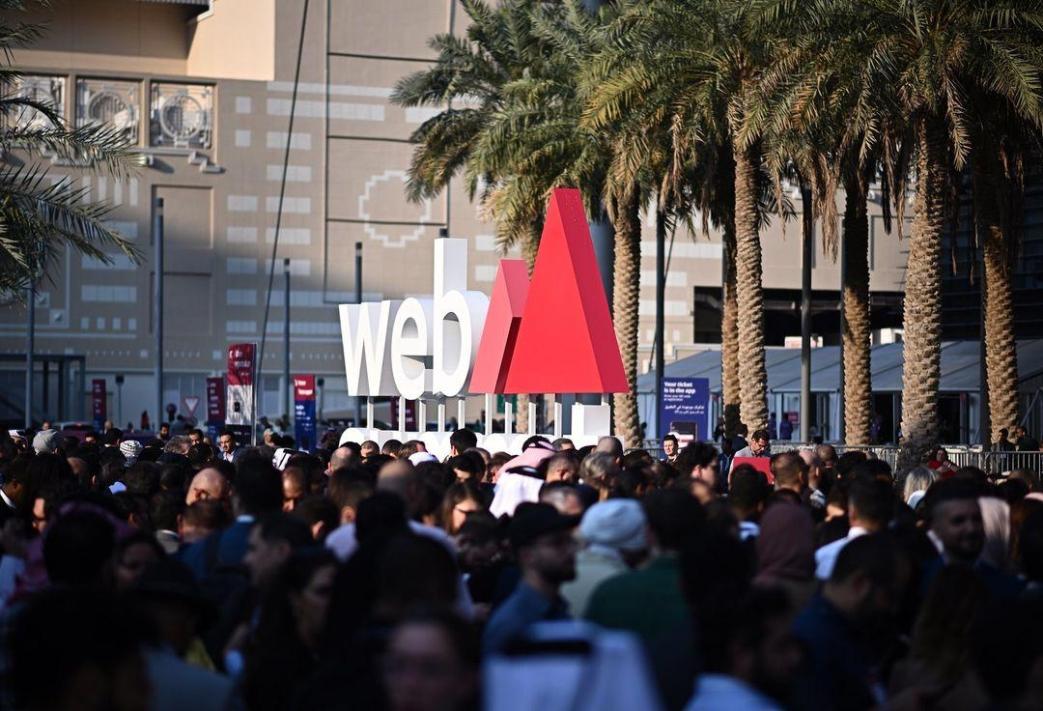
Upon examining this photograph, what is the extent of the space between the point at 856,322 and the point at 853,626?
27304 mm

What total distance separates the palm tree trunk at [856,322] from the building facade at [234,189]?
37.9m

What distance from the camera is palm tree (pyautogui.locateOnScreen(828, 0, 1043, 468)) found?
78.0 feet

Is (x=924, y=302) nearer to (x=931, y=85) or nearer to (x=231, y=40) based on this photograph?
(x=931, y=85)

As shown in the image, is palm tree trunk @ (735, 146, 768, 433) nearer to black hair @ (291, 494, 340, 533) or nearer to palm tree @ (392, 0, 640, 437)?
palm tree @ (392, 0, 640, 437)

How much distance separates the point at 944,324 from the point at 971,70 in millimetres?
30109

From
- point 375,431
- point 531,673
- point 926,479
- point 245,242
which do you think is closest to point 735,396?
point 375,431


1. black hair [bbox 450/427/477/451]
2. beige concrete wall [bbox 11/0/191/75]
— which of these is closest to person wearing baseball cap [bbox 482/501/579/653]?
black hair [bbox 450/427/477/451]

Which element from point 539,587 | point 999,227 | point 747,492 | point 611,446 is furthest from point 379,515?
point 999,227

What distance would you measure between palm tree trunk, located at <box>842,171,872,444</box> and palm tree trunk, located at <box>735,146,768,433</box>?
2.08 meters

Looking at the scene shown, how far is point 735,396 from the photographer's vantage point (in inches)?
1431

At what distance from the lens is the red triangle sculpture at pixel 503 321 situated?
22.5 metres

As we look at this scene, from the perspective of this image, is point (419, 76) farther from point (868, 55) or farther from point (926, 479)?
point (926, 479)

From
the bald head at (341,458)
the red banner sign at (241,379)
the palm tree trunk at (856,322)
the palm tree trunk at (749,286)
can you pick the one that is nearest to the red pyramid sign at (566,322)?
the bald head at (341,458)

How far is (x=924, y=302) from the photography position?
2592cm
